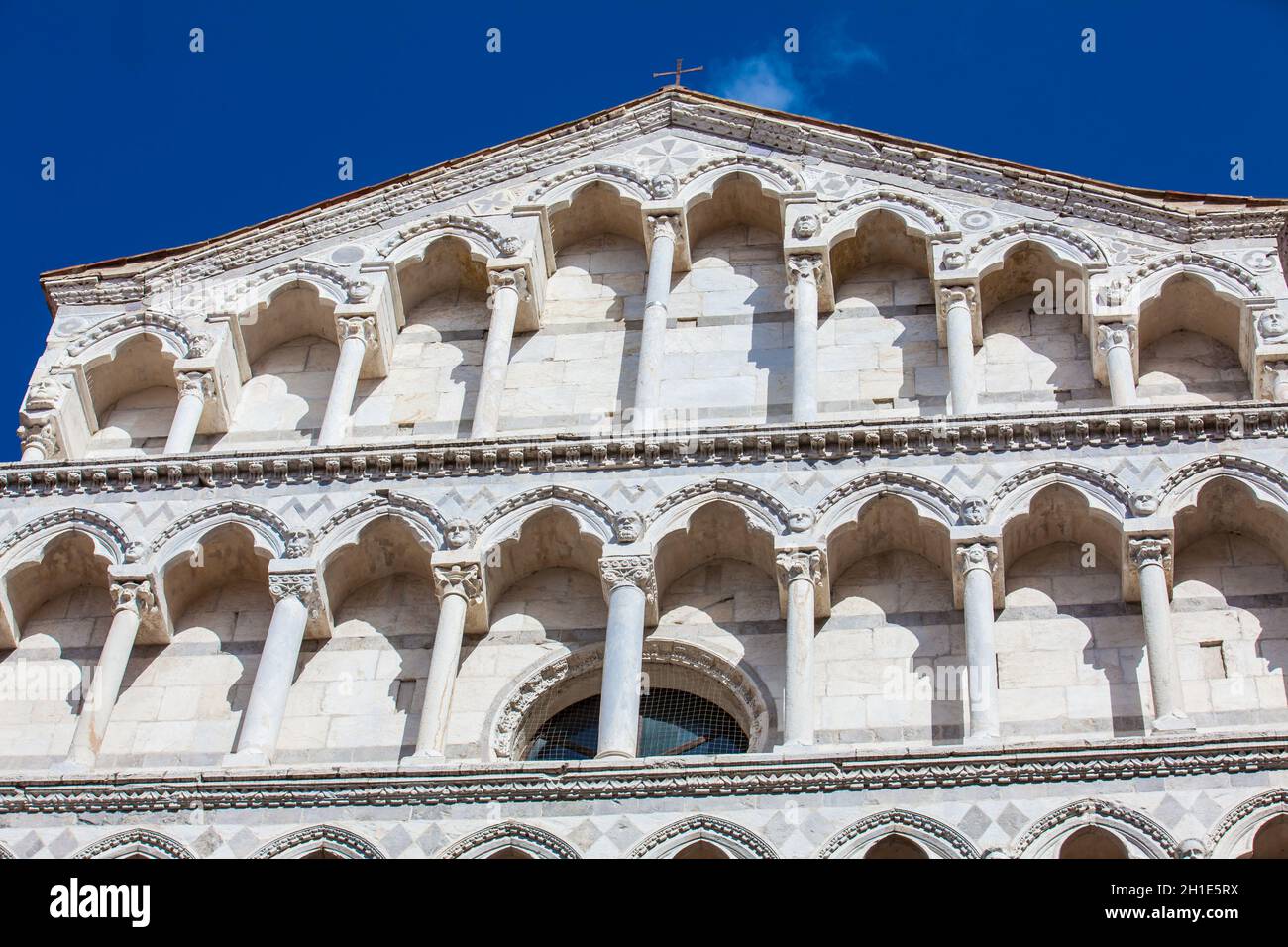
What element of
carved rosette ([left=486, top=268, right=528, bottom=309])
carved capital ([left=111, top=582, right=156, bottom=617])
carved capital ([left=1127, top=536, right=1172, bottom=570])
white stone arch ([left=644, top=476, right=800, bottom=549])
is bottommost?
carved capital ([left=111, top=582, right=156, bottom=617])

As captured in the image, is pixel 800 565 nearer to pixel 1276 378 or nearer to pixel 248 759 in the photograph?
pixel 248 759

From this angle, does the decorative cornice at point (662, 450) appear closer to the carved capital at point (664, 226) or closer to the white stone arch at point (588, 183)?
the carved capital at point (664, 226)

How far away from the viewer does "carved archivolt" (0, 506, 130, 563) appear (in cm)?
1488

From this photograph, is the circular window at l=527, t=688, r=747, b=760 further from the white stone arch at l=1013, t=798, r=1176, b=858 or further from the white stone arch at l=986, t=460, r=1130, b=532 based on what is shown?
the white stone arch at l=1013, t=798, r=1176, b=858

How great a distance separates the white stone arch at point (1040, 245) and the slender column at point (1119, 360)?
64cm

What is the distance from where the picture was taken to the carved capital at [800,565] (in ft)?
46.0

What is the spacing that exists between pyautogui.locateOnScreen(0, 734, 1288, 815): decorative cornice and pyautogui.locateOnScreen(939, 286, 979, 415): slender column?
311cm

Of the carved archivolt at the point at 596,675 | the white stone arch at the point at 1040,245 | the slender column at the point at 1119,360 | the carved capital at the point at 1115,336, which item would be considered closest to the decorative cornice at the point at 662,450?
the slender column at the point at 1119,360

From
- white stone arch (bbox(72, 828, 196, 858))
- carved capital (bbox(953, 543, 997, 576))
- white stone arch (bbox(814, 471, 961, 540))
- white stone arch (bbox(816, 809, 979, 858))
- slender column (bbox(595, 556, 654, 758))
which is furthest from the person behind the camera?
white stone arch (bbox(814, 471, 961, 540))

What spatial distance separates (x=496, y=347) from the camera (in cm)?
1622

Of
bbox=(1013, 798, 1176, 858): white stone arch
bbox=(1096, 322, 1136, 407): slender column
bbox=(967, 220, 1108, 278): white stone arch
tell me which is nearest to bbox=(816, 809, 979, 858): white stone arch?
bbox=(1013, 798, 1176, 858): white stone arch

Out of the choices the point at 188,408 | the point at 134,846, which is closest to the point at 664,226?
the point at 188,408

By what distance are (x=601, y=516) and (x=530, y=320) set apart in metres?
2.64
